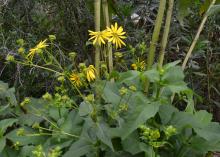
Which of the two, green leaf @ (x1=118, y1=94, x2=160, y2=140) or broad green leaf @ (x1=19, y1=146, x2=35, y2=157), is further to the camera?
broad green leaf @ (x1=19, y1=146, x2=35, y2=157)

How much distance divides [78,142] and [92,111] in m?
0.11

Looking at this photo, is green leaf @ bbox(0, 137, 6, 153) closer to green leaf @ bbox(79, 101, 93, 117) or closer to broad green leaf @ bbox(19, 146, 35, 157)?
broad green leaf @ bbox(19, 146, 35, 157)

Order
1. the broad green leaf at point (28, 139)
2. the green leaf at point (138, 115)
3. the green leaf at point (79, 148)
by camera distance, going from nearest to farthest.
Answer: the green leaf at point (138, 115)
the green leaf at point (79, 148)
the broad green leaf at point (28, 139)

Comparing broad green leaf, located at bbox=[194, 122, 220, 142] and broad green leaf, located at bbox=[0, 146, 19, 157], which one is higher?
broad green leaf, located at bbox=[194, 122, 220, 142]

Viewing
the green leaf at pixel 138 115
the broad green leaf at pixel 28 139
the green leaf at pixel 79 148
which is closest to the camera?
the green leaf at pixel 138 115

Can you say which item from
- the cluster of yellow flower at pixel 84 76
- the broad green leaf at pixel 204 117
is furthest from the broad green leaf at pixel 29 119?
the broad green leaf at pixel 204 117

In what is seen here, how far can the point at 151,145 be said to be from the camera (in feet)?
4.51

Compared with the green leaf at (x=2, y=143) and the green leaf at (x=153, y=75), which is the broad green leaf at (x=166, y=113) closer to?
the green leaf at (x=153, y=75)

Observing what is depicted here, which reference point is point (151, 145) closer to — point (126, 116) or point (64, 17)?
point (126, 116)

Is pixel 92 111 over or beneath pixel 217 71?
over

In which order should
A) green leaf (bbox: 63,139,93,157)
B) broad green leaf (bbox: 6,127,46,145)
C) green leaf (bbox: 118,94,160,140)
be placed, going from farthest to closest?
broad green leaf (bbox: 6,127,46,145) < green leaf (bbox: 63,139,93,157) < green leaf (bbox: 118,94,160,140)

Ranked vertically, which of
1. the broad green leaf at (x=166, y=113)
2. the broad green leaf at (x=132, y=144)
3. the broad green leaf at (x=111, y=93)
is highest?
the broad green leaf at (x=111, y=93)

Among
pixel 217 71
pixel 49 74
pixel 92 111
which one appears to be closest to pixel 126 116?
pixel 92 111

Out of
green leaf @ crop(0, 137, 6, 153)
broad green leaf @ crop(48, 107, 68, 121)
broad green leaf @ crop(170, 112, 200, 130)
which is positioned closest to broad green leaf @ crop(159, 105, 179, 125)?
broad green leaf @ crop(170, 112, 200, 130)
